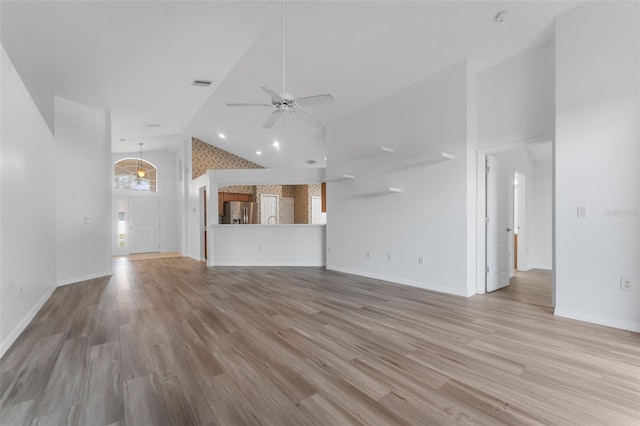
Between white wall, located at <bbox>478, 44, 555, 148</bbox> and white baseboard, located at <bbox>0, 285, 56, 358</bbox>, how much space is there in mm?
5800

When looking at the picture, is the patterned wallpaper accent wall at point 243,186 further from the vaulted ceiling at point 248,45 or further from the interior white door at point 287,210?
the vaulted ceiling at point 248,45

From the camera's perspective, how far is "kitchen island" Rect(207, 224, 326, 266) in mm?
6898

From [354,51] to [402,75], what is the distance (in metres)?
0.94

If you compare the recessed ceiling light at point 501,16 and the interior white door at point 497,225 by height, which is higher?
the recessed ceiling light at point 501,16

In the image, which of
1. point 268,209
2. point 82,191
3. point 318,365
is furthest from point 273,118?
point 268,209

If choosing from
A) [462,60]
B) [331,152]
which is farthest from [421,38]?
[331,152]

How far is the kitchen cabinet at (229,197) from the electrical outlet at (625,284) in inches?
382

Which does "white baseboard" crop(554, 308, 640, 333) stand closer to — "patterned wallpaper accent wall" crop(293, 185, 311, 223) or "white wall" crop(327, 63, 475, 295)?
"white wall" crop(327, 63, 475, 295)

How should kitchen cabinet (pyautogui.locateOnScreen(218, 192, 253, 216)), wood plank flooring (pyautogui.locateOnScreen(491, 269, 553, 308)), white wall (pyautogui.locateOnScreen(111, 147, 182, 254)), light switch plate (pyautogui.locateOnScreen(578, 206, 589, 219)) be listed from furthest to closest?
white wall (pyautogui.locateOnScreen(111, 147, 182, 254)), kitchen cabinet (pyautogui.locateOnScreen(218, 192, 253, 216)), wood plank flooring (pyautogui.locateOnScreen(491, 269, 553, 308)), light switch plate (pyautogui.locateOnScreen(578, 206, 589, 219))

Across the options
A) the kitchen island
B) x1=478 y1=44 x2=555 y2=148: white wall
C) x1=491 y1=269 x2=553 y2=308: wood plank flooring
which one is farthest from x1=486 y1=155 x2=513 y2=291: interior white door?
the kitchen island

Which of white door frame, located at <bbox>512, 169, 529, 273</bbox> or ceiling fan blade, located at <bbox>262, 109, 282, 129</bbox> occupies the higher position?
ceiling fan blade, located at <bbox>262, 109, 282, 129</bbox>

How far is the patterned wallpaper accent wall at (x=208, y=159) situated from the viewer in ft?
29.2

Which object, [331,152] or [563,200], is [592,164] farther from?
[331,152]

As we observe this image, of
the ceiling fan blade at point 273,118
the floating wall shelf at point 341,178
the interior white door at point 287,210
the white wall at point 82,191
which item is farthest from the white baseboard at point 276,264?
the interior white door at point 287,210
